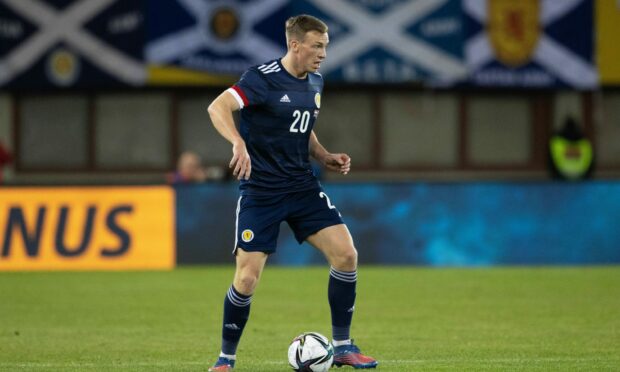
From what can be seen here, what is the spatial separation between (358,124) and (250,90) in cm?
1555

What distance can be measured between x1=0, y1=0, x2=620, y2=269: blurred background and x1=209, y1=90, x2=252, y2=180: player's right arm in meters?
9.73

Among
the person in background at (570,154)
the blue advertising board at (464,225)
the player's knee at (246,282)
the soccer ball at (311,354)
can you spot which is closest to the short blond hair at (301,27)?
the player's knee at (246,282)

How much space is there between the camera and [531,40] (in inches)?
885

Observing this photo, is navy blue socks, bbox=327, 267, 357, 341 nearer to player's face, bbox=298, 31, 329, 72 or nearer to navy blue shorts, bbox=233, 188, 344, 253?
navy blue shorts, bbox=233, 188, 344, 253

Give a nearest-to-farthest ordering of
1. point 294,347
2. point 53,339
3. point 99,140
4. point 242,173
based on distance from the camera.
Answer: point 242,173
point 294,347
point 53,339
point 99,140

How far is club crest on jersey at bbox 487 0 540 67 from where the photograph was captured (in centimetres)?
2239

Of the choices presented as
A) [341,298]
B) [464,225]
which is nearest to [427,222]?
[464,225]

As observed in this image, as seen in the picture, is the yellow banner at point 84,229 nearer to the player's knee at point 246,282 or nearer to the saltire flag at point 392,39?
the saltire flag at point 392,39

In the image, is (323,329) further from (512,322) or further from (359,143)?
(359,143)

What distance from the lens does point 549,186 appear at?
719 inches

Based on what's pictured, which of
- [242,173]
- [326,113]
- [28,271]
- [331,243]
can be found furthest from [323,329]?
[326,113]

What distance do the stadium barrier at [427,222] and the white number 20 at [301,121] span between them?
9.41 m

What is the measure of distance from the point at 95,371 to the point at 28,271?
30.3ft

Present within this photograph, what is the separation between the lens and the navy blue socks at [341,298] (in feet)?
28.3
